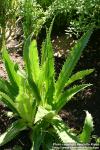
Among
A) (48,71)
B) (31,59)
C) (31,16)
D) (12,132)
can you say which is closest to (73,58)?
(48,71)

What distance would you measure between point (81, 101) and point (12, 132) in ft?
2.97

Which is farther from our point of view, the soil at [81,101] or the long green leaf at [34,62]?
the soil at [81,101]

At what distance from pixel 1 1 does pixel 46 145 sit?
6.22 feet

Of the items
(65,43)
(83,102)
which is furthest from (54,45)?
(83,102)

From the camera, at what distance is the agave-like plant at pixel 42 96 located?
2.61m

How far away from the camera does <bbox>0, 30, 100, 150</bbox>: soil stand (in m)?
2.99

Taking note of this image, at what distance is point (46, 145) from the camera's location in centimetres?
266

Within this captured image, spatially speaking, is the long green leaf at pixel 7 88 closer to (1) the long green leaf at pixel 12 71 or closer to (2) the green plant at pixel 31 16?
(1) the long green leaf at pixel 12 71

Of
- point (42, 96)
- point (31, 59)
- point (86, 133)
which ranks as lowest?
point (86, 133)

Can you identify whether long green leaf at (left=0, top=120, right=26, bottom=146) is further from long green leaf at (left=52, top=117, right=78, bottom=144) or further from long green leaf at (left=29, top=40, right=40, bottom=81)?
long green leaf at (left=29, top=40, right=40, bottom=81)

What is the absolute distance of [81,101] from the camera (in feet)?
11.0

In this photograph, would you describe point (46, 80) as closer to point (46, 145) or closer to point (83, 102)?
point (46, 145)

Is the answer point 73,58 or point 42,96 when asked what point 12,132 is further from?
point 73,58

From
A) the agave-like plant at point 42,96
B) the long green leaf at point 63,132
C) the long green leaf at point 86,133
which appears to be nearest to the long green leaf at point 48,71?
the agave-like plant at point 42,96
